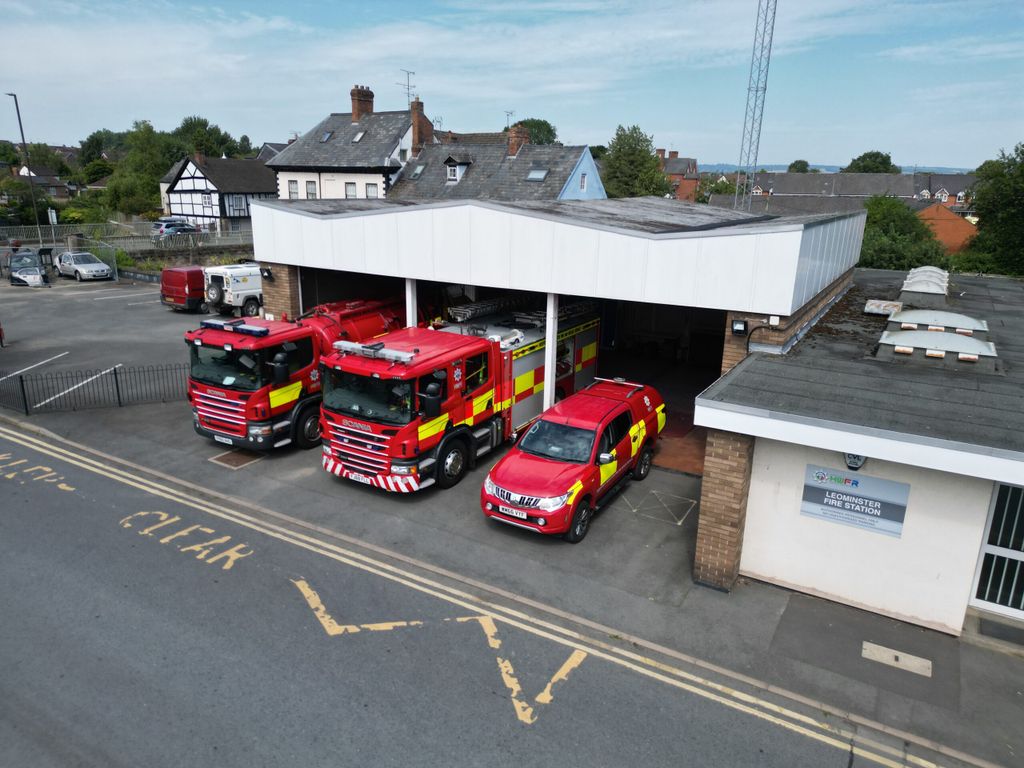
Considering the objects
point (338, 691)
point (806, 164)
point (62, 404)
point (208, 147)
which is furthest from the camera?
point (806, 164)

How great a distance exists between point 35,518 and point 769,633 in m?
11.9

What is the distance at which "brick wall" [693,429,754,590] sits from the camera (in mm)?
9438

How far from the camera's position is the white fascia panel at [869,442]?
7766 millimetres

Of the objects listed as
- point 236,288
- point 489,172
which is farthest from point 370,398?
point 489,172

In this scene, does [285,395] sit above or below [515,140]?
below

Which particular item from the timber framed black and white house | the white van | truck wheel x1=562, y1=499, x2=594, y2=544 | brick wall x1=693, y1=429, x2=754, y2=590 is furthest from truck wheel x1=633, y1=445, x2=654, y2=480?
the timber framed black and white house

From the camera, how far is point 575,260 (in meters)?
13.4

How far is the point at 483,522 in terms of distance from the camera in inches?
466

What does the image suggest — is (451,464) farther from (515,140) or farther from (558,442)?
(515,140)

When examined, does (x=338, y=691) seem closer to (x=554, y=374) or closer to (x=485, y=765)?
(x=485, y=765)

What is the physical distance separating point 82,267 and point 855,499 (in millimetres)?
42799

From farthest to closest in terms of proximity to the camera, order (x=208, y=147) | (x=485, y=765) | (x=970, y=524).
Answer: (x=208, y=147), (x=970, y=524), (x=485, y=765)

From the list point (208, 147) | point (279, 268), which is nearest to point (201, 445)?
point (279, 268)

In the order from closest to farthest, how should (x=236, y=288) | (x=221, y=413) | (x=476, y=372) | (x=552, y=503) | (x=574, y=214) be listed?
(x=552, y=503), (x=476, y=372), (x=221, y=413), (x=574, y=214), (x=236, y=288)
